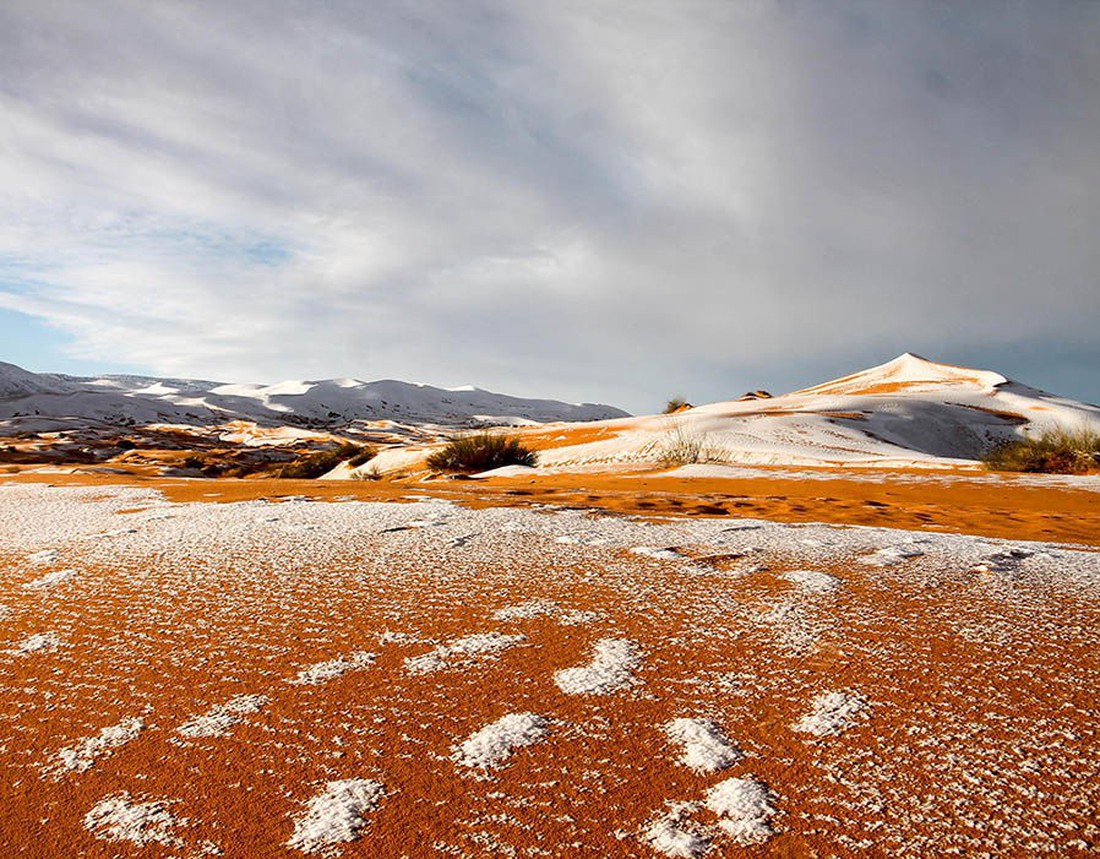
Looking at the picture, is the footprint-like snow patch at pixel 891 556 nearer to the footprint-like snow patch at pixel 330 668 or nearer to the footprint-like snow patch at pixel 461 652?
the footprint-like snow patch at pixel 461 652

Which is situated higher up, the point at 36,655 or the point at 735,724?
the point at 735,724

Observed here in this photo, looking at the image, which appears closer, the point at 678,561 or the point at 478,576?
the point at 478,576

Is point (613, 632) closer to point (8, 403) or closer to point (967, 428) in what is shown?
point (967, 428)

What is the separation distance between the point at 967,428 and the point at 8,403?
83.7 metres

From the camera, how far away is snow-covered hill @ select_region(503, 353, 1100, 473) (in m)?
17.4

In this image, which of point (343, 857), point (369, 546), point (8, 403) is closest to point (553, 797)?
point (343, 857)

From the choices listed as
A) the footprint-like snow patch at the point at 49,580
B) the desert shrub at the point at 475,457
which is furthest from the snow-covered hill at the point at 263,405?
the footprint-like snow patch at the point at 49,580

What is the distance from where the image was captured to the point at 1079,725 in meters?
1.96

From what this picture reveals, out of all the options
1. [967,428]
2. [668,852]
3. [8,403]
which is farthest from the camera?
[8,403]

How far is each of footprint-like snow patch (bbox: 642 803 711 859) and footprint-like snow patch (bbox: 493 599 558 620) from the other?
152 centimetres

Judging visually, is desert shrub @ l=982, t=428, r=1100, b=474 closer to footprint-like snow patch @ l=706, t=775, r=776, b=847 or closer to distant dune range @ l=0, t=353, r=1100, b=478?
distant dune range @ l=0, t=353, r=1100, b=478

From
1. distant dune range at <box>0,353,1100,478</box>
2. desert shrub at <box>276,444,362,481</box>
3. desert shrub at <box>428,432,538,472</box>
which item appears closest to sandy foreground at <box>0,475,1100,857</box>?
distant dune range at <box>0,353,1100,478</box>

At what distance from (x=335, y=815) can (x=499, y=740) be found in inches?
19.5

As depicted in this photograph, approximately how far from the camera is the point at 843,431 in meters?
24.2
